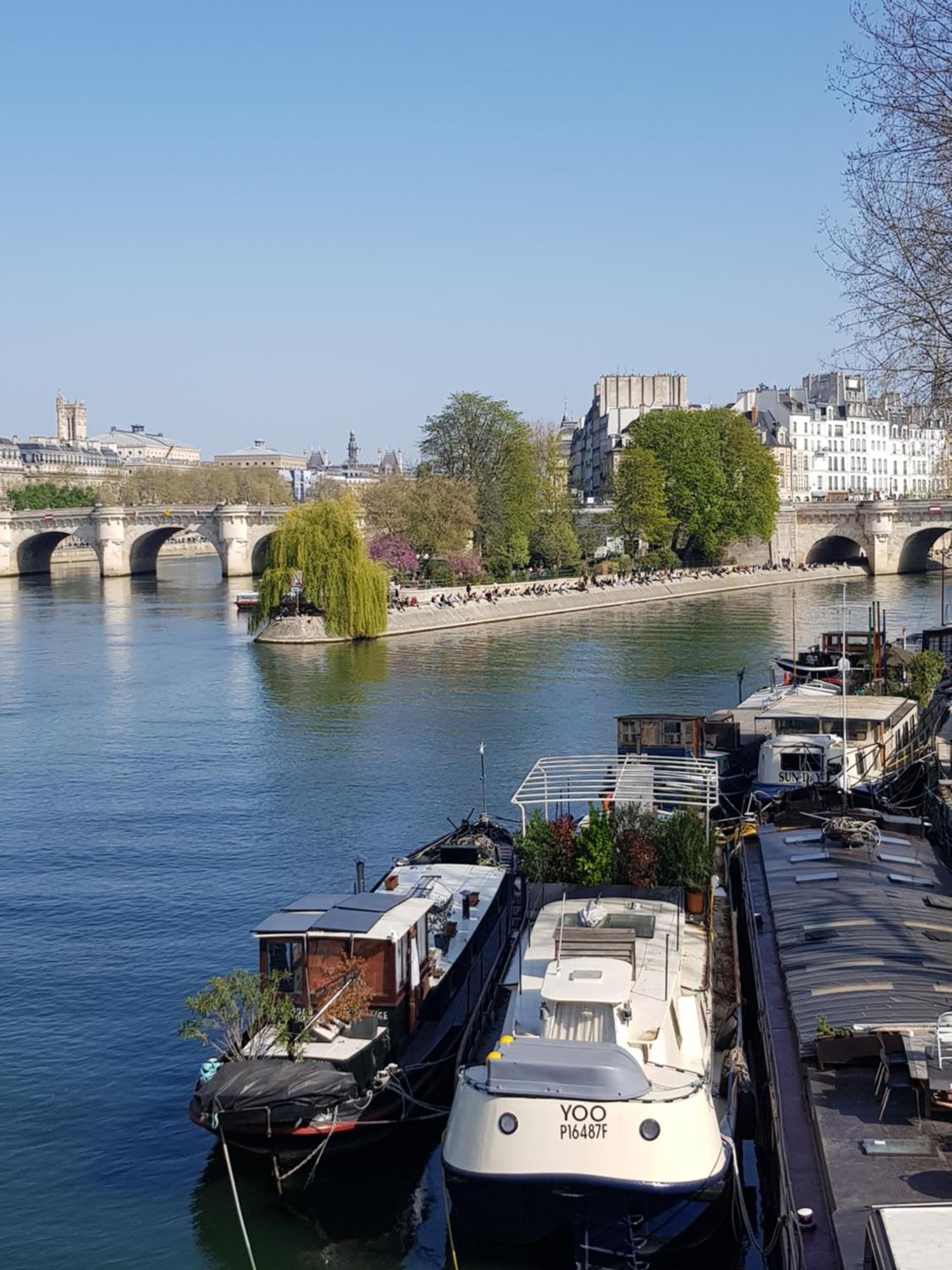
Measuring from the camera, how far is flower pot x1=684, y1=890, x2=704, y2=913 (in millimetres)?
15453

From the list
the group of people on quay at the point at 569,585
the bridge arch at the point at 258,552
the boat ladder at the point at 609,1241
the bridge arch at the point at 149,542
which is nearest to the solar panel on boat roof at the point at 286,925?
the boat ladder at the point at 609,1241

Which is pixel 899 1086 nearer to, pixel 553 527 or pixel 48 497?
pixel 553 527

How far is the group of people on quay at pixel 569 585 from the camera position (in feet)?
212

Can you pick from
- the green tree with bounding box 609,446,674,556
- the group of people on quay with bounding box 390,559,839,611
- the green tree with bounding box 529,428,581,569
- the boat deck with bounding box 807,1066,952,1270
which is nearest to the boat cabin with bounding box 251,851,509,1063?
the boat deck with bounding box 807,1066,952,1270

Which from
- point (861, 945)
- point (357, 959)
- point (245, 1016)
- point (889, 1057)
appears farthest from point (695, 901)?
point (245, 1016)

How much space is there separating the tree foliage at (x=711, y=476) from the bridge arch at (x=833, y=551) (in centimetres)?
969

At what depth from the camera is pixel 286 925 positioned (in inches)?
568

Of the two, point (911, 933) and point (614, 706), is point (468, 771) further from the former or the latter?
point (911, 933)

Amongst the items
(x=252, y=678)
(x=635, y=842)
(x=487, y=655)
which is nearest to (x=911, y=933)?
(x=635, y=842)

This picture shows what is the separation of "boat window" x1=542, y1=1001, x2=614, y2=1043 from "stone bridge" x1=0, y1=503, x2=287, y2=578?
266 feet

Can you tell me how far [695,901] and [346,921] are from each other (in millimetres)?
3695

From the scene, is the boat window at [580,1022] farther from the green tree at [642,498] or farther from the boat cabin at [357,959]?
the green tree at [642,498]

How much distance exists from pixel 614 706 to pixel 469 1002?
23.0 m

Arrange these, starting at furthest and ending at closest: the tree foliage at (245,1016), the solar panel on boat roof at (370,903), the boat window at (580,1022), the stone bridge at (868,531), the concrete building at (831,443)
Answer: the concrete building at (831,443), the stone bridge at (868,531), the solar panel on boat roof at (370,903), the tree foliage at (245,1016), the boat window at (580,1022)
